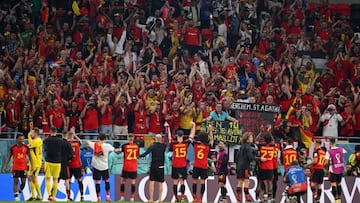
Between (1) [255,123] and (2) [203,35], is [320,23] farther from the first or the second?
Answer: (1) [255,123]

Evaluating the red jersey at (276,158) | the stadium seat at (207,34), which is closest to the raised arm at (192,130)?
the red jersey at (276,158)

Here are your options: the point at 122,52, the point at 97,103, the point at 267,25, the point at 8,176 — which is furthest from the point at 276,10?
the point at 8,176

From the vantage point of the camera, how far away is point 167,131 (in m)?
37.7

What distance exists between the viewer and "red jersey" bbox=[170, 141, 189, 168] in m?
35.6

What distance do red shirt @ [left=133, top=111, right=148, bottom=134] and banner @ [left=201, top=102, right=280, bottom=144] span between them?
2.18 metres

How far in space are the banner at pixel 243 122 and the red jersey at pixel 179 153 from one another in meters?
1.85

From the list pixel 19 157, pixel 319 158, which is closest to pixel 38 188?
pixel 19 157

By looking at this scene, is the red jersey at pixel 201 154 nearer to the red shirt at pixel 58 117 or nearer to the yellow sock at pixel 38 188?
the yellow sock at pixel 38 188

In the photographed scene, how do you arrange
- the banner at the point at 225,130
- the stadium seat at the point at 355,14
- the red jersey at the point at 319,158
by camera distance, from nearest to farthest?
the red jersey at the point at 319,158 < the banner at the point at 225,130 < the stadium seat at the point at 355,14

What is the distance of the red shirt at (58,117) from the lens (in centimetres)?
3856

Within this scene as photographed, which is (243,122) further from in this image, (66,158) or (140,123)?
(66,158)

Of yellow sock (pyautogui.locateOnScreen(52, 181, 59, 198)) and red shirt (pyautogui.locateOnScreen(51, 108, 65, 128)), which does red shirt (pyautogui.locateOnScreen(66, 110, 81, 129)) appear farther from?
yellow sock (pyautogui.locateOnScreen(52, 181, 59, 198))

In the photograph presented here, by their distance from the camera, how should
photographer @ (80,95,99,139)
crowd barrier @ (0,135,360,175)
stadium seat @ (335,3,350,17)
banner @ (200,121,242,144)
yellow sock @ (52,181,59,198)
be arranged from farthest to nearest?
stadium seat @ (335,3,350,17)
photographer @ (80,95,99,139)
banner @ (200,121,242,144)
crowd barrier @ (0,135,360,175)
yellow sock @ (52,181,59,198)

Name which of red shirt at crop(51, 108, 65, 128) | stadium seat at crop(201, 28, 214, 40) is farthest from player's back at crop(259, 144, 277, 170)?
stadium seat at crop(201, 28, 214, 40)
